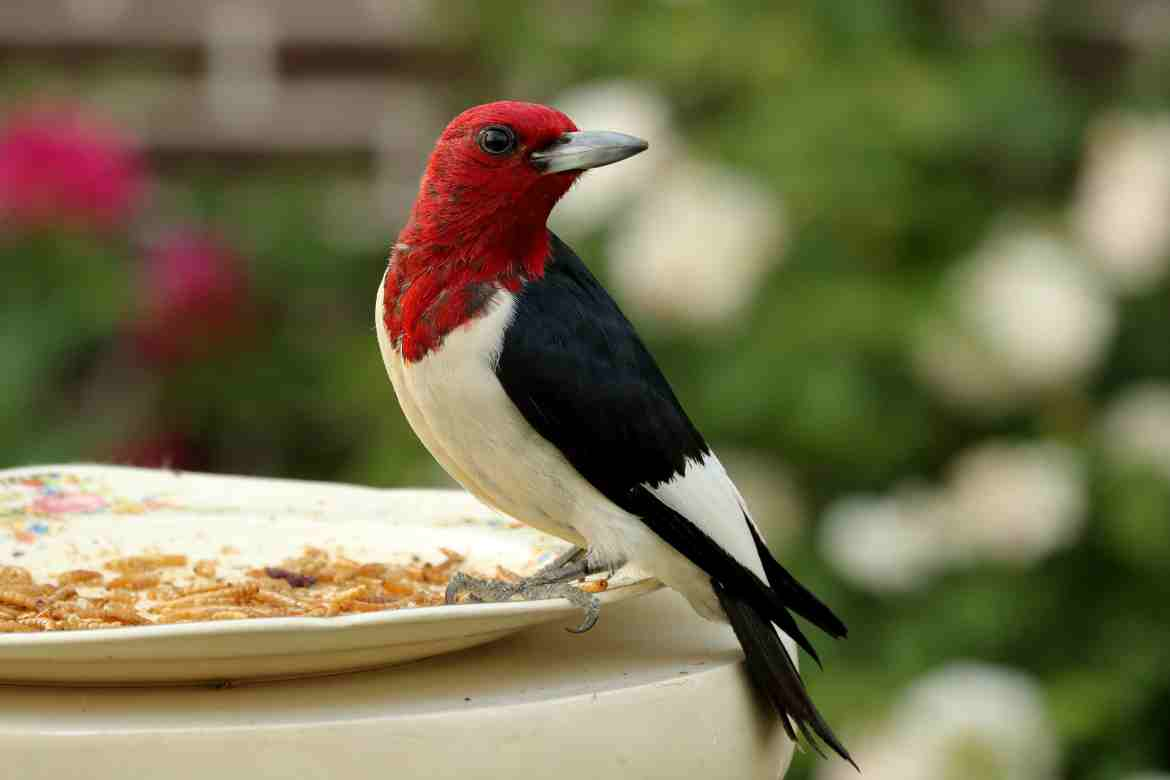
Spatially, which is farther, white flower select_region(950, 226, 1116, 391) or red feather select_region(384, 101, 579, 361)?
white flower select_region(950, 226, 1116, 391)

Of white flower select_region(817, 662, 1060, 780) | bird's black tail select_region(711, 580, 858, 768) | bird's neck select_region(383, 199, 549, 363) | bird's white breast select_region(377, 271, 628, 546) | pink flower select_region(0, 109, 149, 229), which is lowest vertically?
white flower select_region(817, 662, 1060, 780)

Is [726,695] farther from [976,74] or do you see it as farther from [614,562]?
[976,74]

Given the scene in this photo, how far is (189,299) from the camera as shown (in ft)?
10.7

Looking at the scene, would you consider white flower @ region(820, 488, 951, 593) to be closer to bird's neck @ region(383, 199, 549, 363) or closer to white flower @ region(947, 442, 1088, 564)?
white flower @ region(947, 442, 1088, 564)

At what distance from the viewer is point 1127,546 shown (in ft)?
8.55

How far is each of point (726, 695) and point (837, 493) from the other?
1.74 meters

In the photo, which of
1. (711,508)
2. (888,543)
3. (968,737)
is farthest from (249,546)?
(888,543)

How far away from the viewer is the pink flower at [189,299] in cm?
323

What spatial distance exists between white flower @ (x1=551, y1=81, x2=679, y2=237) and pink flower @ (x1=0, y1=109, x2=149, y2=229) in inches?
31.4

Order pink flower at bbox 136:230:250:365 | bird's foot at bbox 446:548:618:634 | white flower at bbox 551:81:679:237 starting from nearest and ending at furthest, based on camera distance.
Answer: bird's foot at bbox 446:548:618:634 → white flower at bbox 551:81:679:237 → pink flower at bbox 136:230:250:365

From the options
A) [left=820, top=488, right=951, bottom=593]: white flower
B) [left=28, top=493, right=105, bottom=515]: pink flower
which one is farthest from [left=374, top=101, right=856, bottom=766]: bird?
[left=820, top=488, right=951, bottom=593]: white flower

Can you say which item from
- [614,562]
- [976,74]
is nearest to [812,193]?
[976,74]

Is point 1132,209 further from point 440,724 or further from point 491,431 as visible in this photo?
point 440,724

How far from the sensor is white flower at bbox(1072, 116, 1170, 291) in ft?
8.54
